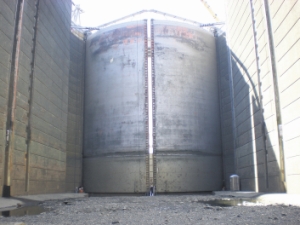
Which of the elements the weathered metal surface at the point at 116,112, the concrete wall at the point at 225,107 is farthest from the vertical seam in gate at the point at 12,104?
the concrete wall at the point at 225,107

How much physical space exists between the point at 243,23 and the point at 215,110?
769 centimetres

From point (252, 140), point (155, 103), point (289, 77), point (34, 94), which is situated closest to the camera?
point (289, 77)

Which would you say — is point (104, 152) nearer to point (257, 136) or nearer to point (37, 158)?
point (37, 158)

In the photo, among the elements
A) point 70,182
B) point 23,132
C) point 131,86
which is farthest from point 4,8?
point 70,182

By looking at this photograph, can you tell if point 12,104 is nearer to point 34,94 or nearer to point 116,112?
point 34,94

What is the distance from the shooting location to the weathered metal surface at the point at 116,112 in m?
24.2

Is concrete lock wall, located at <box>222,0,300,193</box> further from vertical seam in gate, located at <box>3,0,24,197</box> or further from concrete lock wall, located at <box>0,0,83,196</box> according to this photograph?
vertical seam in gate, located at <box>3,0,24,197</box>

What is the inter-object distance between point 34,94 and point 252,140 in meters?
11.8

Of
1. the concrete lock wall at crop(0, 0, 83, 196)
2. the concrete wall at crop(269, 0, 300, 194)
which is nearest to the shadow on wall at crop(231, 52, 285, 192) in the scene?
the concrete wall at crop(269, 0, 300, 194)

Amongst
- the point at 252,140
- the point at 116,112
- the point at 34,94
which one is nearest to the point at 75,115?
the point at 116,112

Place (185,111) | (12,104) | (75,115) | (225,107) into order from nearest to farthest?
1. (12,104)
2. (185,111)
3. (225,107)
4. (75,115)

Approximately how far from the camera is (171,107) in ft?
81.1

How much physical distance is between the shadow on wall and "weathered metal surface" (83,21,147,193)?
255 inches

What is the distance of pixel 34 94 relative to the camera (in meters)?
17.1
